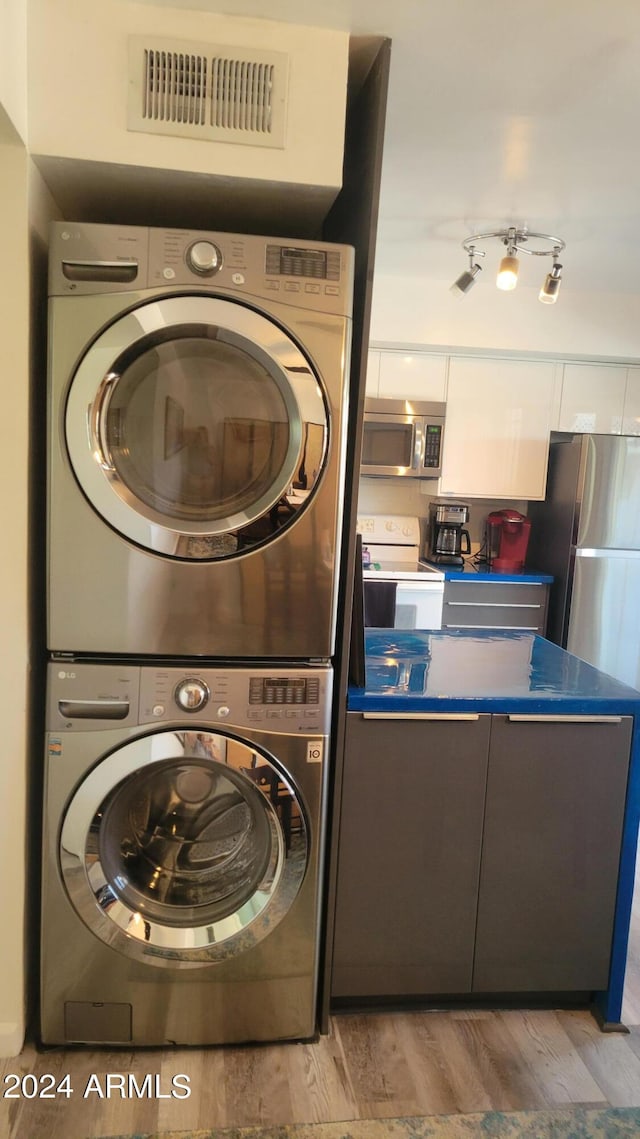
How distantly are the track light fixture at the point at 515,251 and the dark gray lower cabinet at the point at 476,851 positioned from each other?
1828mm

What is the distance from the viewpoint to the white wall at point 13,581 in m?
1.65

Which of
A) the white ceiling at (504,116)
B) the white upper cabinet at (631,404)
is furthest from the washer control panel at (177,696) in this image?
the white upper cabinet at (631,404)

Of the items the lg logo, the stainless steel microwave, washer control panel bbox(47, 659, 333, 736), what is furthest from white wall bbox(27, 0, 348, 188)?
the stainless steel microwave

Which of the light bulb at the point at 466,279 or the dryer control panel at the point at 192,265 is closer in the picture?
the dryer control panel at the point at 192,265

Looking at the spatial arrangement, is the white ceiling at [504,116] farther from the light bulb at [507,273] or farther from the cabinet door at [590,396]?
the cabinet door at [590,396]

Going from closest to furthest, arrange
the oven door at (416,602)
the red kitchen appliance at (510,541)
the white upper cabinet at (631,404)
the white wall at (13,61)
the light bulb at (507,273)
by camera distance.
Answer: the white wall at (13,61)
the light bulb at (507,273)
the oven door at (416,602)
the white upper cabinet at (631,404)
the red kitchen appliance at (510,541)

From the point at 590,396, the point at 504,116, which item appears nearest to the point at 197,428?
the point at 504,116

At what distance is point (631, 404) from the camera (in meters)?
4.27

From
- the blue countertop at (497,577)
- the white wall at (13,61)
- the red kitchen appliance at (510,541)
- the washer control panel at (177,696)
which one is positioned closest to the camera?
the white wall at (13,61)

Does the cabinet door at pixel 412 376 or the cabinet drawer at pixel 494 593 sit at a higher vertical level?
the cabinet door at pixel 412 376

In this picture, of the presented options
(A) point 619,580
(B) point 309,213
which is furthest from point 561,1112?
(A) point 619,580

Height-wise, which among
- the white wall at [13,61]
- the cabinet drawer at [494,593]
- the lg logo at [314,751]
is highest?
the white wall at [13,61]

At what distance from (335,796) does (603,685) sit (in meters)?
0.77

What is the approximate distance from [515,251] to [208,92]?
1.79m
